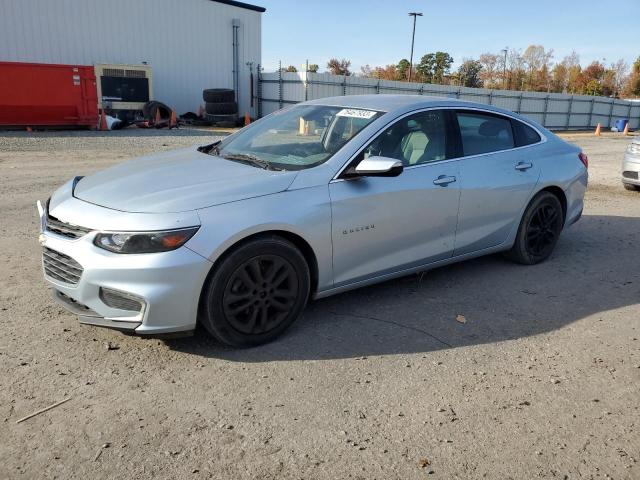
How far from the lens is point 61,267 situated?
3.44 meters

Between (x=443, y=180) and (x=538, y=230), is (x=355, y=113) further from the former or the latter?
(x=538, y=230)

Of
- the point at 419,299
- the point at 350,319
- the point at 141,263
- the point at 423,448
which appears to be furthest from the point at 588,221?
the point at 141,263

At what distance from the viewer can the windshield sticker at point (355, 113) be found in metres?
4.41

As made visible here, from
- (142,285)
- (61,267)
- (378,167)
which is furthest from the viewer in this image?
(378,167)

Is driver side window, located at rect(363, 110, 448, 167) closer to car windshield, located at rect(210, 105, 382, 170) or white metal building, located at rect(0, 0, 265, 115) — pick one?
car windshield, located at rect(210, 105, 382, 170)

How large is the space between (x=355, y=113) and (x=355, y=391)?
7.49 ft

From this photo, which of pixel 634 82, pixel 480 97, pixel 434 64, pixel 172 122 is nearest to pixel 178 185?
pixel 172 122

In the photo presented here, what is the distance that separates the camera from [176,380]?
326 centimetres

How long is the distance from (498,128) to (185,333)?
3.50 m

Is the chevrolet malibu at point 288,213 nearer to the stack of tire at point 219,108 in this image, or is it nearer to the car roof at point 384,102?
the car roof at point 384,102

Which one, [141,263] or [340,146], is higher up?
Answer: [340,146]

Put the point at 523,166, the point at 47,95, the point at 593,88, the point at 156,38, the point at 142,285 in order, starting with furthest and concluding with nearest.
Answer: the point at 593,88, the point at 156,38, the point at 47,95, the point at 523,166, the point at 142,285

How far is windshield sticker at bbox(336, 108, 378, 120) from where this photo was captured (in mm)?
4406

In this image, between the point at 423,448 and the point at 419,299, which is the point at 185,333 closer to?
the point at 423,448
